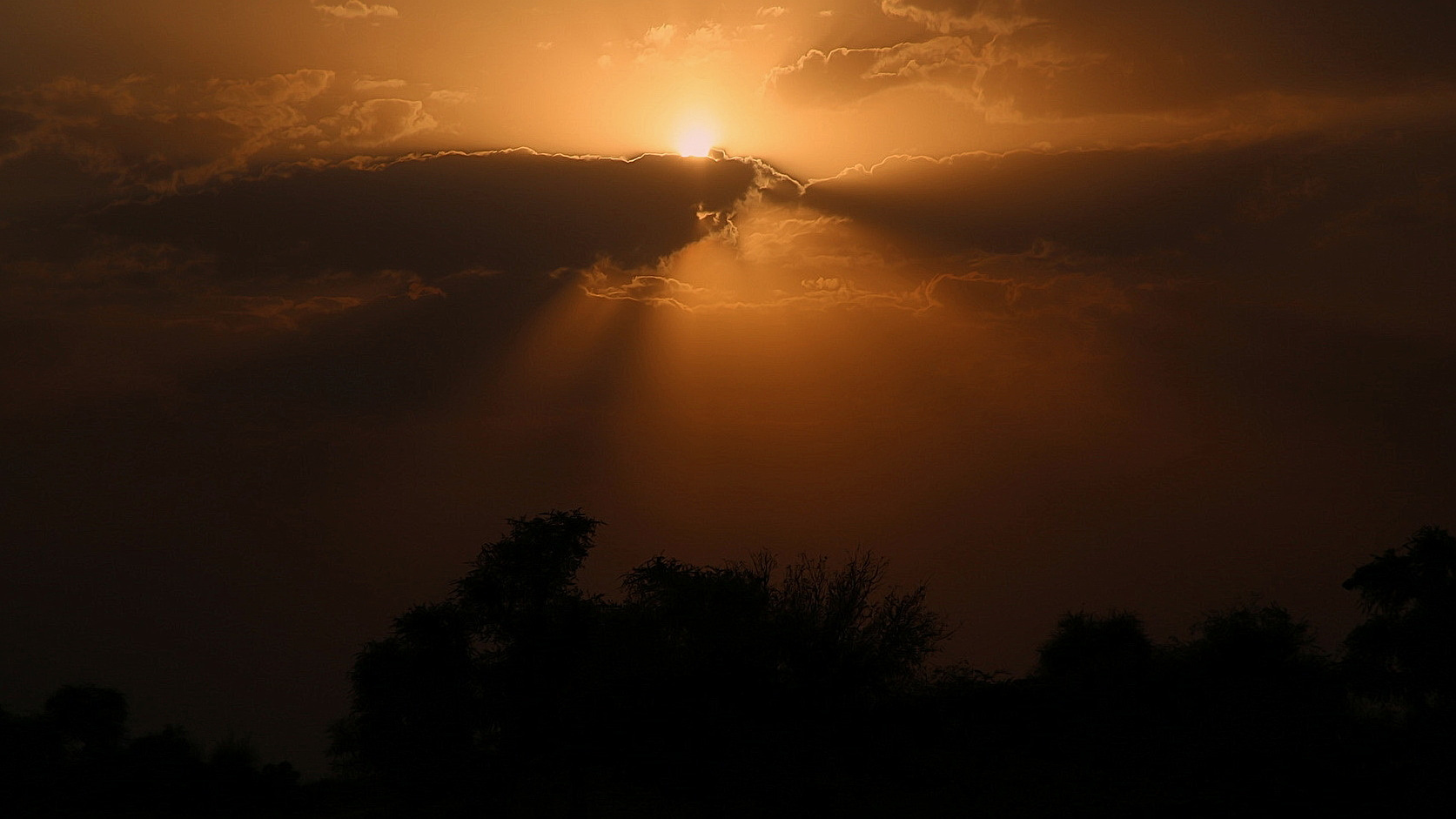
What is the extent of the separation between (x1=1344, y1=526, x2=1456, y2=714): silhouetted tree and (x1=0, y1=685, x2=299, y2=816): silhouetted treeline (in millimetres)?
64640

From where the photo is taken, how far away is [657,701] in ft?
144

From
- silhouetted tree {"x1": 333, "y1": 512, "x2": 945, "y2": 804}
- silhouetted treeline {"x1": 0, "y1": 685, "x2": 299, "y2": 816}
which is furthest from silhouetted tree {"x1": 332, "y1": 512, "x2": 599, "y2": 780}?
silhouetted treeline {"x1": 0, "y1": 685, "x2": 299, "y2": 816}

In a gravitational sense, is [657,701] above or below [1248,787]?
above

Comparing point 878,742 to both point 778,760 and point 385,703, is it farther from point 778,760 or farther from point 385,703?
point 385,703

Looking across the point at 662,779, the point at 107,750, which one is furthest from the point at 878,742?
the point at 107,750

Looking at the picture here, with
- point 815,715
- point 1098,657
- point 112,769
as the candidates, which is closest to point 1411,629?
point 1098,657

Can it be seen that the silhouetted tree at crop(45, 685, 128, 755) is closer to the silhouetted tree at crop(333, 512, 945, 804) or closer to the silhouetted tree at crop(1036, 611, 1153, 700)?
the silhouetted tree at crop(333, 512, 945, 804)

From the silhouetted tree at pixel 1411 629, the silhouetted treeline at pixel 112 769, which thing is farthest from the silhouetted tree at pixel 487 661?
the silhouetted tree at pixel 1411 629

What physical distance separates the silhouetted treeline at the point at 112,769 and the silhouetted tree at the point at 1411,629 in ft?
212

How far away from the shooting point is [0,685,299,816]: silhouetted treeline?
59281mm

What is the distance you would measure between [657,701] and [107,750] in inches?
Answer: 2145

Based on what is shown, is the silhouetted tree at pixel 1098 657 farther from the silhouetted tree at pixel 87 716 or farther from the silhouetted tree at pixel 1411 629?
the silhouetted tree at pixel 87 716

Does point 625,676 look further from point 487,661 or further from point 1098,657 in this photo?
point 1098,657

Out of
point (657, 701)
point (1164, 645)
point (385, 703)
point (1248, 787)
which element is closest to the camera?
point (1248, 787)
